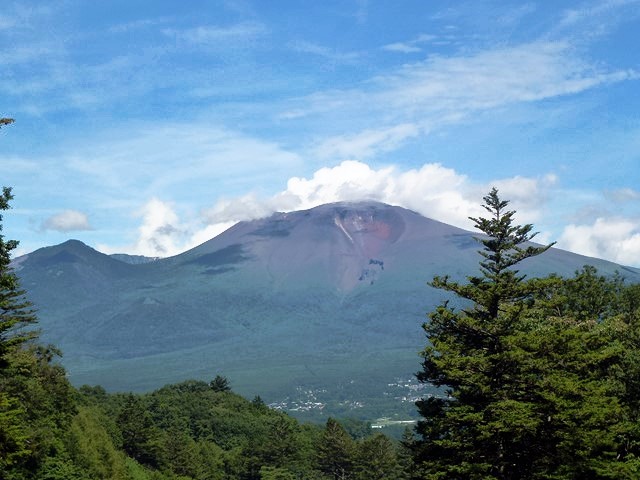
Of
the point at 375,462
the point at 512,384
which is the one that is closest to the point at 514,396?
the point at 512,384

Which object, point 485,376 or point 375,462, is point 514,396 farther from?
point 375,462

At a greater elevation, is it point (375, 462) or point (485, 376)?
point (485, 376)

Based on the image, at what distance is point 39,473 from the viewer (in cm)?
4856

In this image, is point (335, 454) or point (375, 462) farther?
point (335, 454)

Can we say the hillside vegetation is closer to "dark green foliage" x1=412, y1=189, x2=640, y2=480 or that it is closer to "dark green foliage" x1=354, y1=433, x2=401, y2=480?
"dark green foliage" x1=412, y1=189, x2=640, y2=480

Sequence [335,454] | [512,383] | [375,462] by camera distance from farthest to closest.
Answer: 1. [335,454]
2. [375,462]
3. [512,383]

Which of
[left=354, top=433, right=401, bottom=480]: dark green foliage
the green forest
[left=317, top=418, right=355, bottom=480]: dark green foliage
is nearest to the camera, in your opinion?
the green forest

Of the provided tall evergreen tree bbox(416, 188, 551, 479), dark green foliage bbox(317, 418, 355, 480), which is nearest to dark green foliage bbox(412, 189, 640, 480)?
tall evergreen tree bbox(416, 188, 551, 479)

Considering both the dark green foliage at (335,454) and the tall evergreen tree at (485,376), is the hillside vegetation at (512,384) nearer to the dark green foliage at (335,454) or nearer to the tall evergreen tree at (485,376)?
the tall evergreen tree at (485,376)

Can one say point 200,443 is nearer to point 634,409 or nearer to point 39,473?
point 39,473

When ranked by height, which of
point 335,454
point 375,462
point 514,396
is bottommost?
point 375,462

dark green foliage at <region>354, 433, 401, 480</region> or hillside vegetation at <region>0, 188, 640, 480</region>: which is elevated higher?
hillside vegetation at <region>0, 188, 640, 480</region>

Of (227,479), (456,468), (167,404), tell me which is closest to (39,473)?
(456,468)

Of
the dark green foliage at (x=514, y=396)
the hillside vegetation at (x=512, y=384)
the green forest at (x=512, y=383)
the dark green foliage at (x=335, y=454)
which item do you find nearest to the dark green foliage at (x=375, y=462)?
the dark green foliage at (x=335, y=454)
